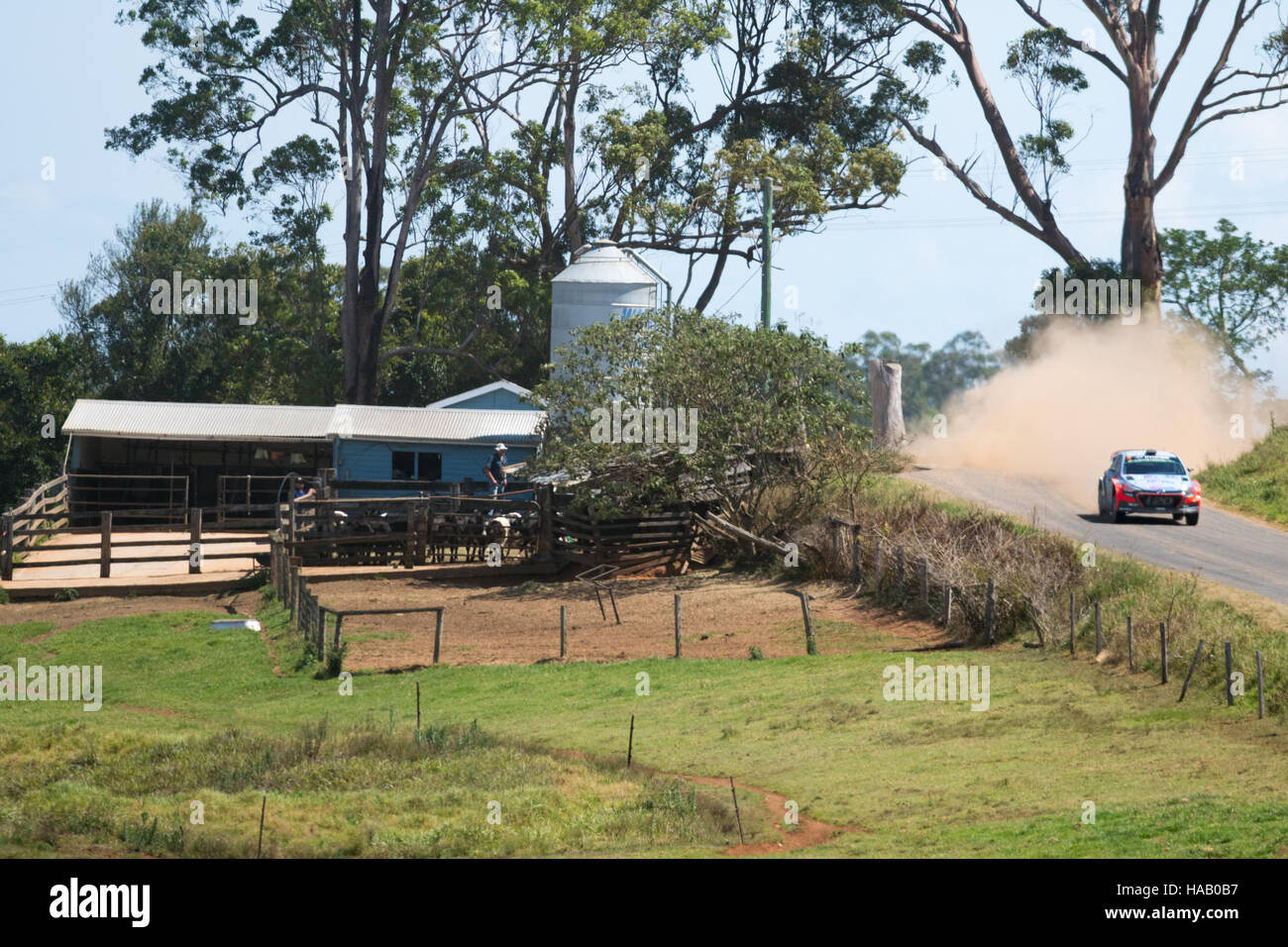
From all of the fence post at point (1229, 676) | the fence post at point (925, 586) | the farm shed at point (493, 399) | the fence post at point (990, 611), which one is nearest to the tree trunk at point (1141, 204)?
the farm shed at point (493, 399)

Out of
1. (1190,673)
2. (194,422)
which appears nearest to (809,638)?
(1190,673)

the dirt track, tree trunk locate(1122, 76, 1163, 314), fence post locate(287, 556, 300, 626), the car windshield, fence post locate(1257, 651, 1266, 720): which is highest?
tree trunk locate(1122, 76, 1163, 314)

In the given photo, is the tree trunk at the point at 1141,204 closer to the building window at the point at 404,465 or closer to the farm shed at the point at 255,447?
the farm shed at the point at 255,447

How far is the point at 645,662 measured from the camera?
23.4 meters

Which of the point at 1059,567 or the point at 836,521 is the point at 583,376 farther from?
the point at 1059,567

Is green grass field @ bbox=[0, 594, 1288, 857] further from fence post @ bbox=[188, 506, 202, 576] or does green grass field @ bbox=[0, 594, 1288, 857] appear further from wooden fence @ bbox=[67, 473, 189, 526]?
wooden fence @ bbox=[67, 473, 189, 526]

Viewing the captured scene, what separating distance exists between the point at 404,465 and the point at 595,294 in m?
8.97

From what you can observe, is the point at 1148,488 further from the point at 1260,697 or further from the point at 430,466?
the point at 430,466

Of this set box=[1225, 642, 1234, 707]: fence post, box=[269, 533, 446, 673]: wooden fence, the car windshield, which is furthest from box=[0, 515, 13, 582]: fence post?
the car windshield

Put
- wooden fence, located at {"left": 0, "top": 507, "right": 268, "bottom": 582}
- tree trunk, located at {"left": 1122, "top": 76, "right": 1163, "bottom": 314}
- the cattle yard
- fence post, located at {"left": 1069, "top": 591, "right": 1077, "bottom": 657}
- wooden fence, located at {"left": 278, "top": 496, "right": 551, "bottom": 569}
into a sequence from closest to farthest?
fence post, located at {"left": 1069, "top": 591, "right": 1077, "bottom": 657} < wooden fence, located at {"left": 0, "top": 507, "right": 268, "bottom": 582} < the cattle yard < wooden fence, located at {"left": 278, "top": 496, "right": 551, "bottom": 569} < tree trunk, located at {"left": 1122, "top": 76, "right": 1163, "bottom": 314}

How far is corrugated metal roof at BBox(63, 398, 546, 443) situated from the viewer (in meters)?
44.5

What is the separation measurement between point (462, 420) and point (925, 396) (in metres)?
159

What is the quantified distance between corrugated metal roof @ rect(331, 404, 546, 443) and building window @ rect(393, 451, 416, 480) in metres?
0.86

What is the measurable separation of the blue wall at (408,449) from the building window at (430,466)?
0.15 metres
